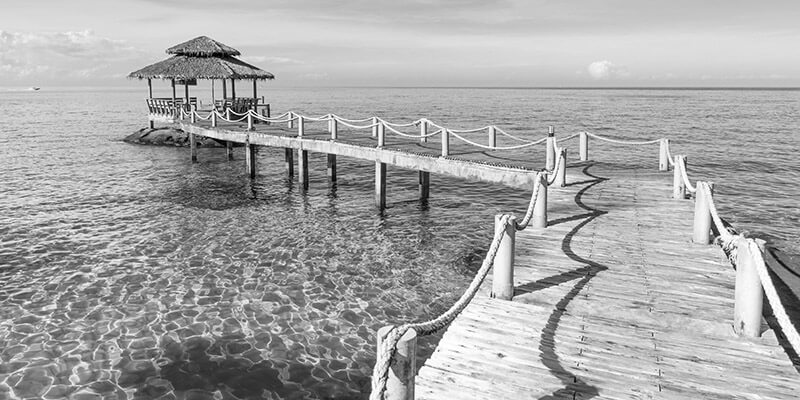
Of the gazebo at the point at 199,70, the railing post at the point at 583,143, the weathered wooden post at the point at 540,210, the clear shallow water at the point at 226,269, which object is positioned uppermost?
the gazebo at the point at 199,70

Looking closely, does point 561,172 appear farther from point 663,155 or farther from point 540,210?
point 663,155

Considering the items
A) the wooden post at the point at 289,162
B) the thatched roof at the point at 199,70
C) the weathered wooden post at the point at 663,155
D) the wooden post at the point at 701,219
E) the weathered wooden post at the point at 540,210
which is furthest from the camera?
the thatched roof at the point at 199,70

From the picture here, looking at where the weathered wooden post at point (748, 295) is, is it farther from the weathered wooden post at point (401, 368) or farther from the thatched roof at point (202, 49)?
the thatched roof at point (202, 49)

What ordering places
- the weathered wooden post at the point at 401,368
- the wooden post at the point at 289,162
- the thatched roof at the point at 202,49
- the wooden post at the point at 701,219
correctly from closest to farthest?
the weathered wooden post at the point at 401,368 < the wooden post at the point at 701,219 < the wooden post at the point at 289,162 < the thatched roof at the point at 202,49

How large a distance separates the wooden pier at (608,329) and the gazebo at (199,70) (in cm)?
2853

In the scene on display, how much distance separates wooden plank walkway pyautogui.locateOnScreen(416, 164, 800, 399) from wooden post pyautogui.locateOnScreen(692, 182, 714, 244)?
213 mm

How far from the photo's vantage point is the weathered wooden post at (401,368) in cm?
352

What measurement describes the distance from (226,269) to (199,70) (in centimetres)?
2627

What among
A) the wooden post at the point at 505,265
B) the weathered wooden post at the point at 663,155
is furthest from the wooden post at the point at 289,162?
the wooden post at the point at 505,265

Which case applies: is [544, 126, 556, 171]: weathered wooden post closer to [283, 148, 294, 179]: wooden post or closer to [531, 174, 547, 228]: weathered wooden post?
[531, 174, 547, 228]: weathered wooden post

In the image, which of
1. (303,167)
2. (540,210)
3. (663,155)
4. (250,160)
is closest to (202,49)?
(250,160)

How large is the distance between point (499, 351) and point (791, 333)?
2.43m

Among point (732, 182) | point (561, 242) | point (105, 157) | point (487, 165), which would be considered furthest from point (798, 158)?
point (105, 157)

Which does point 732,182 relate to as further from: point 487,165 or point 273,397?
point 273,397
